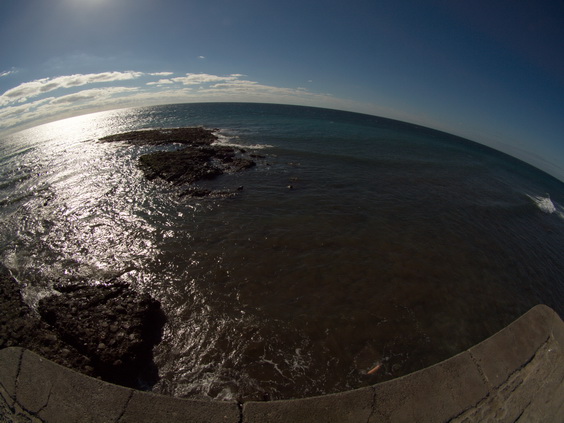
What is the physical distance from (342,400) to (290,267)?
14.9ft

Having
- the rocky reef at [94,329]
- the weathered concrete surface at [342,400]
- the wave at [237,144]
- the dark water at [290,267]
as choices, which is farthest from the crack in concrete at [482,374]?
the wave at [237,144]

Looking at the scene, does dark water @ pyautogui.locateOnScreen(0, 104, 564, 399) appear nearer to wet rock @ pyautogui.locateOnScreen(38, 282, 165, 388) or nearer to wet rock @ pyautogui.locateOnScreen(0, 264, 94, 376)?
wet rock @ pyautogui.locateOnScreen(38, 282, 165, 388)

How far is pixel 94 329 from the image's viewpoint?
5457 mm

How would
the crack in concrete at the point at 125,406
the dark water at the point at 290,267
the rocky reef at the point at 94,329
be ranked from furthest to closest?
1. the dark water at the point at 290,267
2. the rocky reef at the point at 94,329
3. the crack in concrete at the point at 125,406

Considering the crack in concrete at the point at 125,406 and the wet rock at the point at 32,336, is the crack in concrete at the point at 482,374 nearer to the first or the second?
the crack in concrete at the point at 125,406

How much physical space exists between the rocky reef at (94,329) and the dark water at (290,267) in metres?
0.44

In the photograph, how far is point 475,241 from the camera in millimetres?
11484

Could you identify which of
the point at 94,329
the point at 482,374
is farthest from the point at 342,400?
the point at 94,329

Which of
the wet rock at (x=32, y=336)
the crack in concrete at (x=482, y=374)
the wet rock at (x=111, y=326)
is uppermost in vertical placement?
the crack in concrete at (x=482, y=374)

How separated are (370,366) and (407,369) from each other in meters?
0.98

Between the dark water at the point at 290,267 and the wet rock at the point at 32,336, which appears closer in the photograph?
the wet rock at the point at 32,336

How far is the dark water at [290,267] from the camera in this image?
540 centimetres

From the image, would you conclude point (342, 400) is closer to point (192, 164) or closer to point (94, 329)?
point (94, 329)

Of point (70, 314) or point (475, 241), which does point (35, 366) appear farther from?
point (475, 241)
